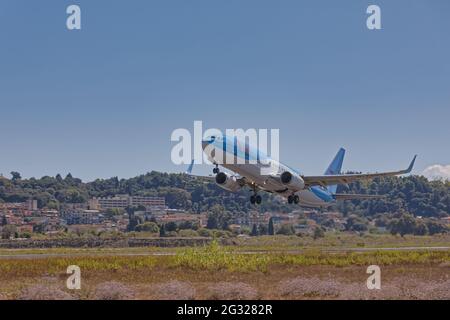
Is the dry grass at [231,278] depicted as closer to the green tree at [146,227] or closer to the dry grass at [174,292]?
the dry grass at [174,292]

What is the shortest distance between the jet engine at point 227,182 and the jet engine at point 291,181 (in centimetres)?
492

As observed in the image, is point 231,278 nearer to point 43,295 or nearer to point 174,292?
point 174,292

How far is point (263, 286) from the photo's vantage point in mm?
44844

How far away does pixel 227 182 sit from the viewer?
226ft

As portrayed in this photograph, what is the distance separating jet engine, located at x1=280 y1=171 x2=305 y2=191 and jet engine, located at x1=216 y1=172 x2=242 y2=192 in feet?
16.1

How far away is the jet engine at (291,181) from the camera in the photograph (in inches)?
2643

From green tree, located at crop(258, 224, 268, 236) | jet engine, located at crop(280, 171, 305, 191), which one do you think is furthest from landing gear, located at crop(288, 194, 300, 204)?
green tree, located at crop(258, 224, 268, 236)

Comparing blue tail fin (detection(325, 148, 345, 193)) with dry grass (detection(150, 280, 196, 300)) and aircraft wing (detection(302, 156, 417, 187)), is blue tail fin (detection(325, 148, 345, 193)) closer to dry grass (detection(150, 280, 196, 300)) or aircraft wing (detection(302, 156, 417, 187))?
aircraft wing (detection(302, 156, 417, 187))

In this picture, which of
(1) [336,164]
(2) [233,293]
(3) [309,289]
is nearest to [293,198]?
(1) [336,164]

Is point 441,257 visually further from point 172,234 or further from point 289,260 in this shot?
point 172,234

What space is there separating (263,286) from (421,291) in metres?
9.93

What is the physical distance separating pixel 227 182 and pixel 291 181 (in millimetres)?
6105

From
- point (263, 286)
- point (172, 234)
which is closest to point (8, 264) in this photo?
point (263, 286)

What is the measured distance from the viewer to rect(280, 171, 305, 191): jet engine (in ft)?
220
